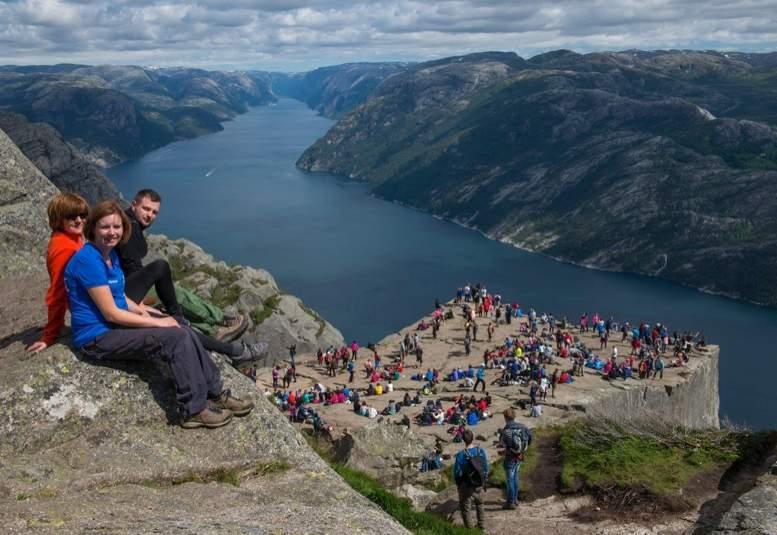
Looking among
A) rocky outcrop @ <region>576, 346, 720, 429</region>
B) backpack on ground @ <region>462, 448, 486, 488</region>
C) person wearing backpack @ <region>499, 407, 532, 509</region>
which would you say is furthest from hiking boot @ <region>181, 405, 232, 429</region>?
rocky outcrop @ <region>576, 346, 720, 429</region>

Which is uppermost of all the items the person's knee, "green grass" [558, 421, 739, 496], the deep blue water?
the person's knee

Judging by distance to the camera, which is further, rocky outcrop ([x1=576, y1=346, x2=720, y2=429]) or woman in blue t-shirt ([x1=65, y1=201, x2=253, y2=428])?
rocky outcrop ([x1=576, y1=346, x2=720, y2=429])

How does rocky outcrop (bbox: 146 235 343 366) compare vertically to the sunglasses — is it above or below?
below

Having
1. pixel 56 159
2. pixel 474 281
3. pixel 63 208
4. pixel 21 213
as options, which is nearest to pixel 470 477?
pixel 63 208

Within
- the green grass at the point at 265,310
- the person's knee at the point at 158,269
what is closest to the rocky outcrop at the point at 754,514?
the person's knee at the point at 158,269

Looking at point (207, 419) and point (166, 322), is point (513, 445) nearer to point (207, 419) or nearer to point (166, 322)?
point (207, 419)

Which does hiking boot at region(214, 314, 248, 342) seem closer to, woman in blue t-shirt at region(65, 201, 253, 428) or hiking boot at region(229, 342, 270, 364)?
hiking boot at region(229, 342, 270, 364)
